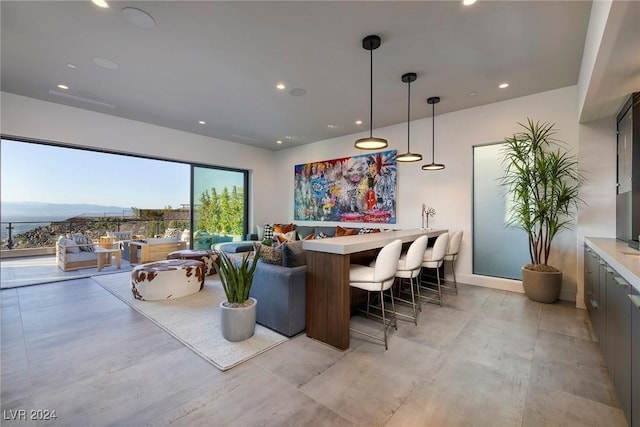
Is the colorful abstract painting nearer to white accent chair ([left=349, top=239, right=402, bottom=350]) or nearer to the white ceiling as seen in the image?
the white ceiling

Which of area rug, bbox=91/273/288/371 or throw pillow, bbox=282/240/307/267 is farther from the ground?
throw pillow, bbox=282/240/307/267

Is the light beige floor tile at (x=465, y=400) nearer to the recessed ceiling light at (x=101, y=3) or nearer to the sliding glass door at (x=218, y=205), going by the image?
the recessed ceiling light at (x=101, y=3)

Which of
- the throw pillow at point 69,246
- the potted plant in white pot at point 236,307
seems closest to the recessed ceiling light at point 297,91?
the potted plant in white pot at point 236,307

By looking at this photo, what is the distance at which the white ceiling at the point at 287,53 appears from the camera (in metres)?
2.33

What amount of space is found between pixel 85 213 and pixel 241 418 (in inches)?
360

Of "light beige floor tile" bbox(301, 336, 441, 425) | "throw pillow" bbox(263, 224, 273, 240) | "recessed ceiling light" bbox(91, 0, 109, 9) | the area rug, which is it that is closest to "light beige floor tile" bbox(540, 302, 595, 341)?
"light beige floor tile" bbox(301, 336, 441, 425)

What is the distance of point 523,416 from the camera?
5.34ft

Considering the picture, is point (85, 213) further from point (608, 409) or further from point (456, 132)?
point (608, 409)

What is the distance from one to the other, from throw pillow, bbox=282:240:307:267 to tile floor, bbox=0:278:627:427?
2.44ft

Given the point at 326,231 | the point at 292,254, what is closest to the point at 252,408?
the point at 292,254

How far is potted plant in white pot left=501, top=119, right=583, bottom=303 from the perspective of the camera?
3.56 m

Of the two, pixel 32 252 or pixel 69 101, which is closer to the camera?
pixel 69 101

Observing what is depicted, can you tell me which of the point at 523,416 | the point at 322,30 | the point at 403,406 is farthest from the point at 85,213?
the point at 523,416

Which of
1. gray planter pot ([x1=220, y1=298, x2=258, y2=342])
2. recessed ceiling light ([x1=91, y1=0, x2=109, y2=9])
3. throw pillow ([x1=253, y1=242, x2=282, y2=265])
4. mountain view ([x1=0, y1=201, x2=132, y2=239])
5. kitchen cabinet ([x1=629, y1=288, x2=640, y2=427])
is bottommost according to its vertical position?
gray planter pot ([x1=220, y1=298, x2=258, y2=342])
